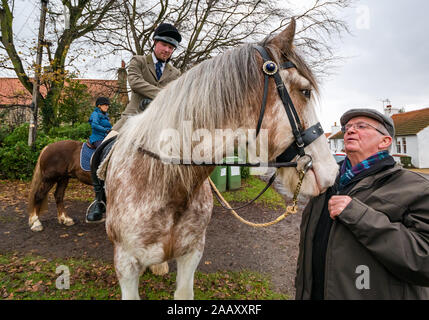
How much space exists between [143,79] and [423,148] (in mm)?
32628

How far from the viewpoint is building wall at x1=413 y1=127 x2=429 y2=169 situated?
2416cm

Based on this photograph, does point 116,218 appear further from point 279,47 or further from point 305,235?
point 279,47

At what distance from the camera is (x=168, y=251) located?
1860 mm

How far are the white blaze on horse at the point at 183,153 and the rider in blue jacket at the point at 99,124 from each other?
2.86m

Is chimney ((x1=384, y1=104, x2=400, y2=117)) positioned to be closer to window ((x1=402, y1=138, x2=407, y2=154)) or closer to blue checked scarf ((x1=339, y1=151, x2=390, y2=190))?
window ((x1=402, y1=138, x2=407, y2=154))

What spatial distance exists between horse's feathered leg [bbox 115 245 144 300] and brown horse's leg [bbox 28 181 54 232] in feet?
13.4

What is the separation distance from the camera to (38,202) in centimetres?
478

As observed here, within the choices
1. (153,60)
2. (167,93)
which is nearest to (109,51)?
(153,60)

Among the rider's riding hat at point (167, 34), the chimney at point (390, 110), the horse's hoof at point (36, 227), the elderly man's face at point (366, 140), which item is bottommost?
the horse's hoof at point (36, 227)

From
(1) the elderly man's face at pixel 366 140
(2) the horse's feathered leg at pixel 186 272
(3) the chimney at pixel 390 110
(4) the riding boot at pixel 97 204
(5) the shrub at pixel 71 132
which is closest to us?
Answer: (1) the elderly man's face at pixel 366 140

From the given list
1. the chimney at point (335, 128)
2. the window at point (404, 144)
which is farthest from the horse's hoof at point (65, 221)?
the chimney at point (335, 128)

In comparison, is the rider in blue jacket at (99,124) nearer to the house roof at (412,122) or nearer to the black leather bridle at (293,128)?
the black leather bridle at (293,128)

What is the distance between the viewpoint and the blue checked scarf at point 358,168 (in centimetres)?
149

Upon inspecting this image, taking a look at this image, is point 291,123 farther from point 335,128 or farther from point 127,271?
point 335,128
